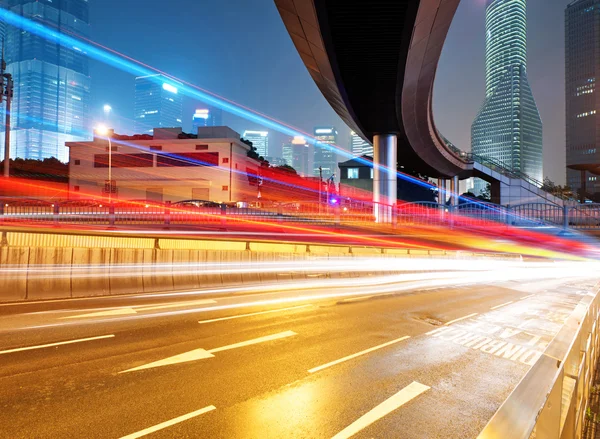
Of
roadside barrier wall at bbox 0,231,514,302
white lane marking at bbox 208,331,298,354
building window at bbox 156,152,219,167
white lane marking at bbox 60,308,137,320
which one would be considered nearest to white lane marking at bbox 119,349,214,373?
white lane marking at bbox 208,331,298,354

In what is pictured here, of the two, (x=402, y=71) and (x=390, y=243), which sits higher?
(x=402, y=71)

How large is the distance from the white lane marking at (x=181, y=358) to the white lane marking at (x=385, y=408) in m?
3.08

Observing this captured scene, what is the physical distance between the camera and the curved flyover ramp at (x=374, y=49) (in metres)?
16.6

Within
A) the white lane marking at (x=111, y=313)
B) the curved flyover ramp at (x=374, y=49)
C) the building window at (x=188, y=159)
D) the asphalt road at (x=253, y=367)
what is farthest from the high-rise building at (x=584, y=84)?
the white lane marking at (x=111, y=313)

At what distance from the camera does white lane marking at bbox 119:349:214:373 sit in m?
6.30

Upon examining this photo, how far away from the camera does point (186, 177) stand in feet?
213

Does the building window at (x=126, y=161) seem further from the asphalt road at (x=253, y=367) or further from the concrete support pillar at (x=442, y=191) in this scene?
the asphalt road at (x=253, y=367)

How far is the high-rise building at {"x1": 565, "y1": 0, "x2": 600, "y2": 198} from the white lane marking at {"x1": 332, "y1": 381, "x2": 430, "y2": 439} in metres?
212

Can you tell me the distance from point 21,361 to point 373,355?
5.81 metres

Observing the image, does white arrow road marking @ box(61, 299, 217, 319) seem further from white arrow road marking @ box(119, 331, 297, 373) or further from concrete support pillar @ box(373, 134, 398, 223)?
concrete support pillar @ box(373, 134, 398, 223)

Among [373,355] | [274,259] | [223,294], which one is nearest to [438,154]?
[274,259]

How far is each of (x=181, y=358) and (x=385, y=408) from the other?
3475mm

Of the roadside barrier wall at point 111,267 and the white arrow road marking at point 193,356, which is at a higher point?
the roadside barrier wall at point 111,267

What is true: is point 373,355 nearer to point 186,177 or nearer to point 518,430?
point 518,430
